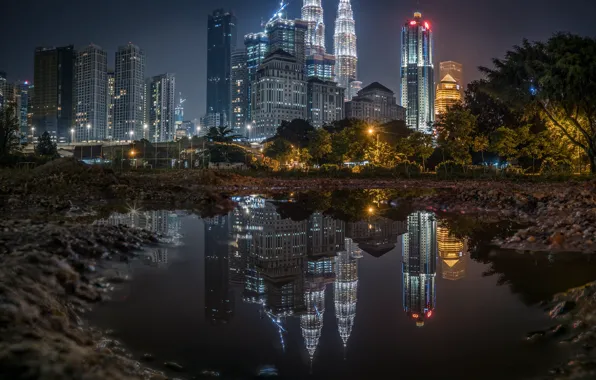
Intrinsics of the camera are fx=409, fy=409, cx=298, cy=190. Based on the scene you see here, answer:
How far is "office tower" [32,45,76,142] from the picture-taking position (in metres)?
175

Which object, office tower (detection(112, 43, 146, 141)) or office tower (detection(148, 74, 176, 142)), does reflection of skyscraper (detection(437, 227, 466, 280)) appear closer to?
office tower (detection(112, 43, 146, 141))

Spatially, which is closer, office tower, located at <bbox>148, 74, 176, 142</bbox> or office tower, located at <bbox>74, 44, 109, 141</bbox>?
office tower, located at <bbox>74, 44, 109, 141</bbox>

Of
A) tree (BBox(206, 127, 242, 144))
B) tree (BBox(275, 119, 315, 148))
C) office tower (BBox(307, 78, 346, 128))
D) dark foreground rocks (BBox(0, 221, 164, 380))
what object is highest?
office tower (BBox(307, 78, 346, 128))

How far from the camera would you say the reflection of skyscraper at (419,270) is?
13.1 ft

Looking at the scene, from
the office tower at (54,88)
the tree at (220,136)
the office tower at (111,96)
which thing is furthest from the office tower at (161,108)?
the tree at (220,136)

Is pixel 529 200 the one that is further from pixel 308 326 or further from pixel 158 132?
pixel 158 132

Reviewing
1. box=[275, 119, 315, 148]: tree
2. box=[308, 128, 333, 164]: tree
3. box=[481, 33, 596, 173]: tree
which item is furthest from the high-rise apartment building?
box=[481, 33, 596, 173]: tree

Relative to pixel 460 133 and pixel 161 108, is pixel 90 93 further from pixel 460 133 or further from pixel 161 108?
pixel 460 133

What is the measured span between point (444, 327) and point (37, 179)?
781 inches

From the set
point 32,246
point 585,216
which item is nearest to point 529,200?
point 585,216

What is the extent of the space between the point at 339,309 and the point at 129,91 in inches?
7636

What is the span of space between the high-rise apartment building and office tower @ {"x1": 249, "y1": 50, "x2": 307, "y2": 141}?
217ft

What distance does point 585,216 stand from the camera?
8.40m

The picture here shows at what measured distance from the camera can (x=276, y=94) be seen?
163 metres
